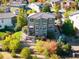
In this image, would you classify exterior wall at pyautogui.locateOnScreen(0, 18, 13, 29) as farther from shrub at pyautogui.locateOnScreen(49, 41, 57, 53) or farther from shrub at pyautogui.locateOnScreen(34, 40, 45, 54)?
shrub at pyautogui.locateOnScreen(49, 41, 57, 53)

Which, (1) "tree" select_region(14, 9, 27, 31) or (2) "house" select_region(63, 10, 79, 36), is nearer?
(1) "tree" select_region(14, 9, 27, 31)

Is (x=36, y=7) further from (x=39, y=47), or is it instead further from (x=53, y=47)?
(x=53, y=47)

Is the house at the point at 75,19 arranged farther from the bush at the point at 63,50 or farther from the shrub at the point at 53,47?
the shrub at the point at 53,47

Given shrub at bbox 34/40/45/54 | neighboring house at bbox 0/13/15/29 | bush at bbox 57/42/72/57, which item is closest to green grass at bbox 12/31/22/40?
shrub at bbox 34/40/45/54

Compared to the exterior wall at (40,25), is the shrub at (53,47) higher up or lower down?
lower down

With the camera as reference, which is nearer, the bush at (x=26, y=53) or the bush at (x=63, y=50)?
the bush at (x=26, y=53)

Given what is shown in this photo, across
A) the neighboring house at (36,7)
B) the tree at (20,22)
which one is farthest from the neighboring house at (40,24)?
the neighboring house at (36,7)

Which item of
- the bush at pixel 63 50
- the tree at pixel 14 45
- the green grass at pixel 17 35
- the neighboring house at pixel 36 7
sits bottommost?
the bush at pixel 63 50

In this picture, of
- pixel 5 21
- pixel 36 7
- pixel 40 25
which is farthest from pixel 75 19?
pixel 36 7

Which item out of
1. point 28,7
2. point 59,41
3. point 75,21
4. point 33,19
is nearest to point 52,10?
point 28,7

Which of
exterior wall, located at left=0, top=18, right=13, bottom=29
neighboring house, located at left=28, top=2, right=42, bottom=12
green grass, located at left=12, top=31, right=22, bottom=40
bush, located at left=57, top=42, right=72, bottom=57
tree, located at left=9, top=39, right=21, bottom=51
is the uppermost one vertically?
neighboring house, located at left=28, top=2, right=42, bottom=12

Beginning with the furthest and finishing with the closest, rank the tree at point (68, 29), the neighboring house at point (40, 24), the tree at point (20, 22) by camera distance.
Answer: the tree at point (20, 22) < the tree at point (68, 29) < the neighboring house at point (40, 24)
